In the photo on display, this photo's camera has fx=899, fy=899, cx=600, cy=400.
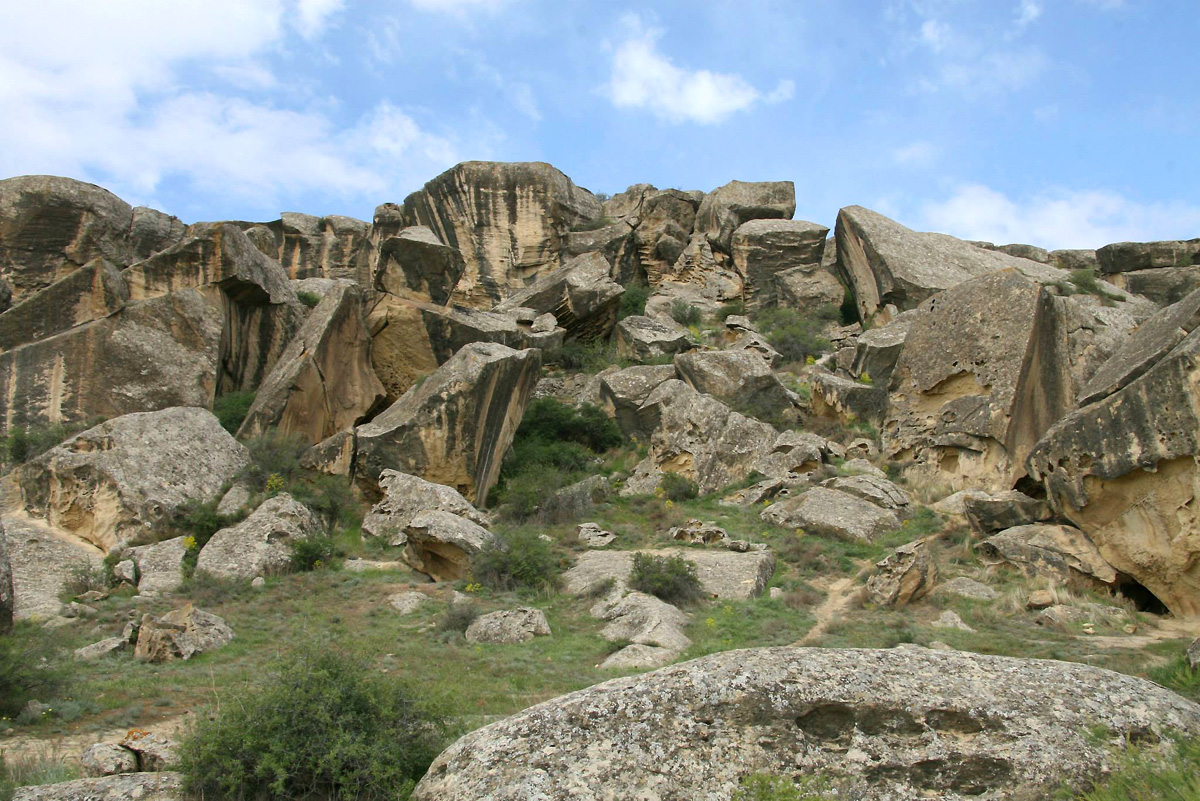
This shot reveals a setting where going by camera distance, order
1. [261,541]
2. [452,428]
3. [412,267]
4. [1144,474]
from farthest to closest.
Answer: [412,267] < [452,428] < [261,541] < [1144,474]

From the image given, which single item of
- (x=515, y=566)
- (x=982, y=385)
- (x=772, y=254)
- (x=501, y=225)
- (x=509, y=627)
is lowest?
(x=509, y=627)

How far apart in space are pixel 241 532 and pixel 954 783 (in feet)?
41.4

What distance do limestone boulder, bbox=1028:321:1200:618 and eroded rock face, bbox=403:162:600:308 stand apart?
2382cm

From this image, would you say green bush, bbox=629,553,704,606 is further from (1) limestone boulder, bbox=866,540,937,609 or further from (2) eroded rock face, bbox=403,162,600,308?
(2) eroded rock face, bbox=403,162,600,308

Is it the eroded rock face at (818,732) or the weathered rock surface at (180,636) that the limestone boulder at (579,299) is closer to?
the weathered rock surface at (180,636)

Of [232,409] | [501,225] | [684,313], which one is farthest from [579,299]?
Result: [232,409]

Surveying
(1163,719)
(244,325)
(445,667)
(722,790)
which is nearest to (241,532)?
(445,667)

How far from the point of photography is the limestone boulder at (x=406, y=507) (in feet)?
52.3

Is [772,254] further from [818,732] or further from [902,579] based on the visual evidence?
[818,732]

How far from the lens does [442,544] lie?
1417 centimetres

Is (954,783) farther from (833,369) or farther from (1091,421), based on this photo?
(833,369)

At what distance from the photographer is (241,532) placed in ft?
47.2

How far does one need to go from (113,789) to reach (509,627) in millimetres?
6214

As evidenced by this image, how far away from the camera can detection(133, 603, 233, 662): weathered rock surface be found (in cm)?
968
